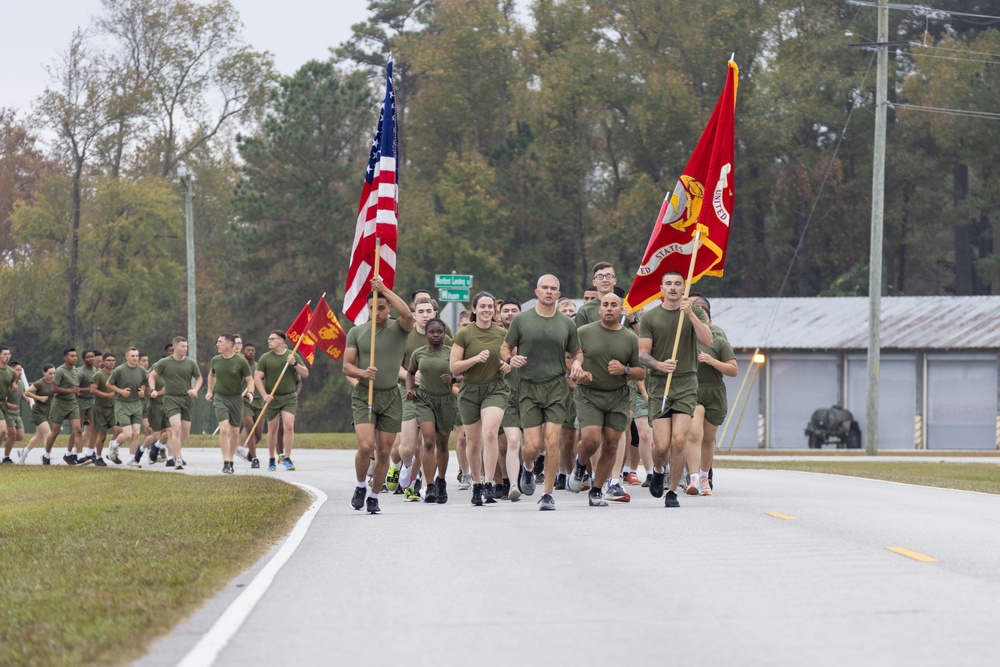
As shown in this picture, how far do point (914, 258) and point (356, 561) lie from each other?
5685 centimetres

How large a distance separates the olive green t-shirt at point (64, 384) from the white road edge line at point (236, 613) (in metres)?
16.1

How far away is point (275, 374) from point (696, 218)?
340 inches

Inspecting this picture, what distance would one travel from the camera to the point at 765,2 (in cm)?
6519

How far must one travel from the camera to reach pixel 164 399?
27453 mm

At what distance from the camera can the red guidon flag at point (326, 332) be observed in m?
29.3

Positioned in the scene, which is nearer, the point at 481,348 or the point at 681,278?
the point at 681,278

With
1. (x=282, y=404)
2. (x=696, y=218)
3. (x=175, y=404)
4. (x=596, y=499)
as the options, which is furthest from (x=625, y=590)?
(x=175, y=404)

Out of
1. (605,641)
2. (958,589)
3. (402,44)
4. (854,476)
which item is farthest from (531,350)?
(402,44)

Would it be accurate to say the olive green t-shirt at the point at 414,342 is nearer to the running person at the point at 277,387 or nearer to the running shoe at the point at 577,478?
the running shoe at the point at 577,478

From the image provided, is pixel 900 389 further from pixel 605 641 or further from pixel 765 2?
pixel 605 641

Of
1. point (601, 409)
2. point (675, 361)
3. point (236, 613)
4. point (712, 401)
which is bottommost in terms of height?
point (236, 613)

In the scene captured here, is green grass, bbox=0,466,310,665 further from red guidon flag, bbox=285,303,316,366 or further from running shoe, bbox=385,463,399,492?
red guidon flag, bbox=285,303,316,366

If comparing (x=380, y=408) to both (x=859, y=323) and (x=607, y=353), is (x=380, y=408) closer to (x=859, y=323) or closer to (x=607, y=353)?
(x=607, y=353)

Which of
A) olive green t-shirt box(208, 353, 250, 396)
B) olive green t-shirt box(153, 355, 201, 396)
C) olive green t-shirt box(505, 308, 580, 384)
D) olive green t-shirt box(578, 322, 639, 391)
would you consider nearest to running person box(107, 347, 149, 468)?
olive green t-shirt box(153, 355, 201, 396)
